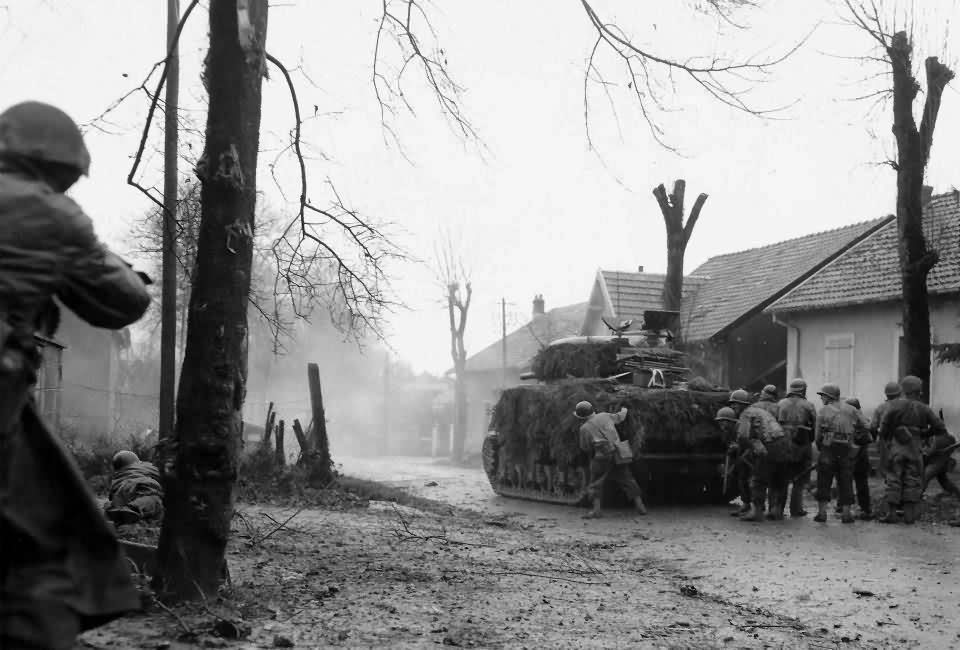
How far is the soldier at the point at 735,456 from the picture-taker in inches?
Answer: 544

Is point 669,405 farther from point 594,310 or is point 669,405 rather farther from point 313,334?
point 313,334

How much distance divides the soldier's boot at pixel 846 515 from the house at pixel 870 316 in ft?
25.1

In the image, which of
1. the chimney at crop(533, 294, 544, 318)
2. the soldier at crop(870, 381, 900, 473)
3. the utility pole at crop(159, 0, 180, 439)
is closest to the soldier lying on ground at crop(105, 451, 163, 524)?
the utility pole at crop(159, 0, 180, 439)

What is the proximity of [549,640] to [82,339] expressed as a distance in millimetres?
29643

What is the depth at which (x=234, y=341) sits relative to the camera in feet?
19.5

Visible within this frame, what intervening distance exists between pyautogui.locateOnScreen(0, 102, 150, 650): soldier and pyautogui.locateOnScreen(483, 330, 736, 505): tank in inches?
467

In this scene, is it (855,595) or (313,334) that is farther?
(313,334)

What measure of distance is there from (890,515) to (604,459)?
363cm

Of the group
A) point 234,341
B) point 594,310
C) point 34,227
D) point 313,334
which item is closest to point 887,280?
point 594,310

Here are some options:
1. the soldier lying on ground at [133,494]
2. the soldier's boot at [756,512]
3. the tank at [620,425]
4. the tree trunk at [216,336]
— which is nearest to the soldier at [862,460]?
the soldier's boot at [756,512]

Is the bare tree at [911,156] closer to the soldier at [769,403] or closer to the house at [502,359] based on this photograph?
the soldier at [769,403]

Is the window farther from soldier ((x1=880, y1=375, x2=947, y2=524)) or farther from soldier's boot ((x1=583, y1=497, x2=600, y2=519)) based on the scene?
soldier's boot ((x1=583, y1=497, x2=600, y2=519))

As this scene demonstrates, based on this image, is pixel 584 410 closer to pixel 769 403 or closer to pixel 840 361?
pixel 769 403

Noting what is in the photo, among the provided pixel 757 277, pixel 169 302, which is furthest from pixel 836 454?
pixel 757 277
